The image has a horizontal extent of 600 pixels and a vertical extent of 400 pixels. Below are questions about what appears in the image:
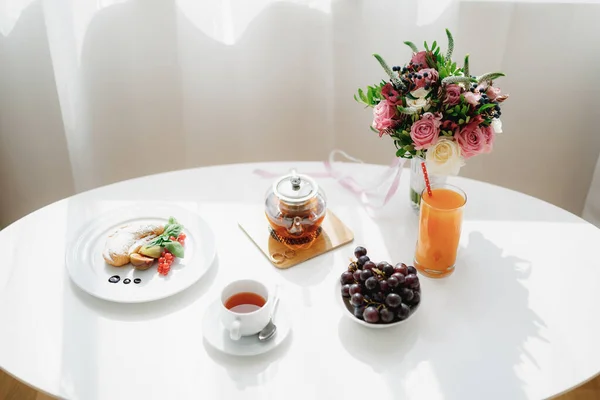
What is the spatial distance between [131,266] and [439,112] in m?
0.63

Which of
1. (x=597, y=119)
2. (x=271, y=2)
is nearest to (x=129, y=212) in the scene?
(x=271, y=2)

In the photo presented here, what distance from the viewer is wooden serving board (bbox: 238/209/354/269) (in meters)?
1.19

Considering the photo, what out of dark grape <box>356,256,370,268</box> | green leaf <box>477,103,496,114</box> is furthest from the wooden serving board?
green leaf <box>477,103,496,114</box>

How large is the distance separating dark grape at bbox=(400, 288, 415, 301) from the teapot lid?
0.26 metres

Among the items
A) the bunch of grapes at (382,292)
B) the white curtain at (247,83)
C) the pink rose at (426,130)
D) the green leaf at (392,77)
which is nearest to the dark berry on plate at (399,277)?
the bunch of grapes at (382,292)

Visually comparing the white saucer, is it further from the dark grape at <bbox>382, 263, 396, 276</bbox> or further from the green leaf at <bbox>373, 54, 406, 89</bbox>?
the green leaf at <bbox>373, 54, 406, 89</bbox>

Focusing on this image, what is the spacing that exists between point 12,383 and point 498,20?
1.72 metres

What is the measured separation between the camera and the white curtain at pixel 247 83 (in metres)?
1.72

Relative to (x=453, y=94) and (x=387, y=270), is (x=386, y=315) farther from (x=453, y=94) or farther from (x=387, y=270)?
(x=453, y=94)

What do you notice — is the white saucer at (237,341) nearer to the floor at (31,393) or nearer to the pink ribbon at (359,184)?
the pink ribbon at (359,184)

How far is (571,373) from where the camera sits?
94cm

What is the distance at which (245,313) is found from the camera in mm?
989

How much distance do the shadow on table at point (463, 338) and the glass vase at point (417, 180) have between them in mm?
187

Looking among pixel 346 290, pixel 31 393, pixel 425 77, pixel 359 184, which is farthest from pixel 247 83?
pixel 31 393
